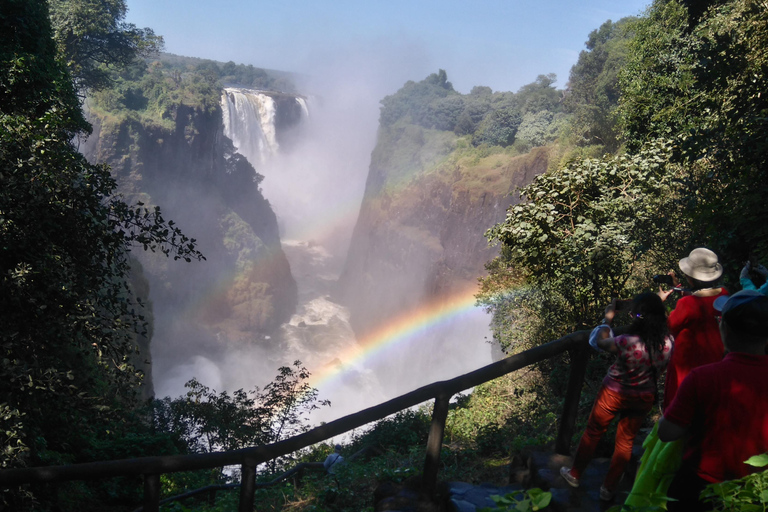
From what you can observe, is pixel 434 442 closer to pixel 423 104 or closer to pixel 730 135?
pixel 730 135

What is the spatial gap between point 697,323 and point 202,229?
5836cm

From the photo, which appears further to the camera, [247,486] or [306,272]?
[306,272]

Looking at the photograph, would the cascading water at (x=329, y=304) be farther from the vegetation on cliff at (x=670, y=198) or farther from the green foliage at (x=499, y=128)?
the vegetation on cliff at (x=670, y=198)

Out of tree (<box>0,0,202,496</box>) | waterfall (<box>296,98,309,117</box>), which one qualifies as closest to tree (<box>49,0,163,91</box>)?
tree (<box>0,0,202,496</box>)

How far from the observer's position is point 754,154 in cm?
566

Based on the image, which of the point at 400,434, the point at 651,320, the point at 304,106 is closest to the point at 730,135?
the point at 651,320

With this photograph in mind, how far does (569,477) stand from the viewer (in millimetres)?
3326

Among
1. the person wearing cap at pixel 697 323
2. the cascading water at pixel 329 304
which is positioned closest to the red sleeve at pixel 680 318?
the person wearing cap at pixel 697 323

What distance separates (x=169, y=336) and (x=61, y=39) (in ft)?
105

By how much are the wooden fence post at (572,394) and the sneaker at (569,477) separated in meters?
0.34

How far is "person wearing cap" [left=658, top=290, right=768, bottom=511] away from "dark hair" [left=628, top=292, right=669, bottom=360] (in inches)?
41.4

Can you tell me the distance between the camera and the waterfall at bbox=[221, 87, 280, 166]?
61.7 metres

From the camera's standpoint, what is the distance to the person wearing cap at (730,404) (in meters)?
1.93

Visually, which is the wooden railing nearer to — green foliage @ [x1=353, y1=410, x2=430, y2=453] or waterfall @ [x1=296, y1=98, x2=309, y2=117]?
green foliage @ [x1=353, y1=410, x2=430, y2=453]
